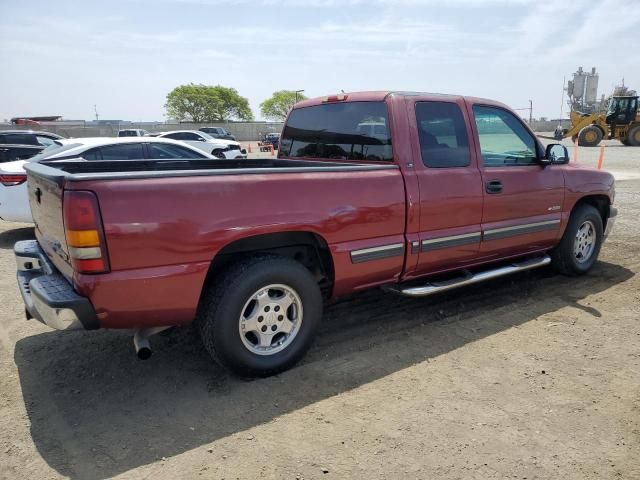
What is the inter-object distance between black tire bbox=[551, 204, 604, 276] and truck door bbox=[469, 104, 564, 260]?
0.88ft

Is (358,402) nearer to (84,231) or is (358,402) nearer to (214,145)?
(84,231)

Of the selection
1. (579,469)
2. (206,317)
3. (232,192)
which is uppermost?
(232,192)

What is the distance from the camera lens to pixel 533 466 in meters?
2.42

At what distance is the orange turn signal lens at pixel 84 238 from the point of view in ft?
8.32

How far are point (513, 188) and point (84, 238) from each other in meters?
3.57

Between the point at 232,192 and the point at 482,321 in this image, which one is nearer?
the point at 232,192

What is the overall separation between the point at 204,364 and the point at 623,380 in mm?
2893

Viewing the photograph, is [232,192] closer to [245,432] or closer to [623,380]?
[245,432]

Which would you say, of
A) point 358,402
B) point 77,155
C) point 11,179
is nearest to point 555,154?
point 358,402

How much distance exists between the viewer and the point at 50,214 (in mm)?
2959

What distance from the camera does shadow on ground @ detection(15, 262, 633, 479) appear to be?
2.64 meters

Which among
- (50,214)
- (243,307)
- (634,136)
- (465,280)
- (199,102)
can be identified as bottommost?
(465,280)

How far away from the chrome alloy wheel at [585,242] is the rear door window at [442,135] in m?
2.06

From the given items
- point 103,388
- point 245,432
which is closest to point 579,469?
point 245,432
